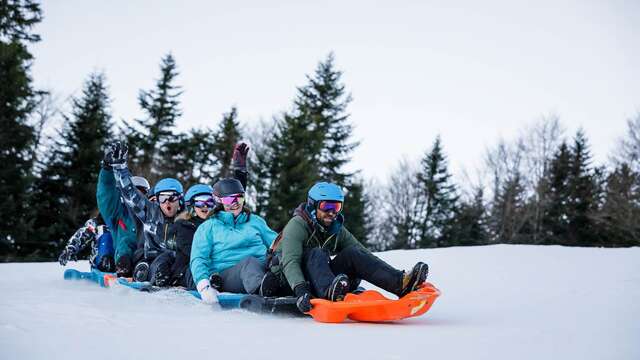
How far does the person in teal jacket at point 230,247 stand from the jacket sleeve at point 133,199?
1.51m

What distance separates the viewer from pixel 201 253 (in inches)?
185

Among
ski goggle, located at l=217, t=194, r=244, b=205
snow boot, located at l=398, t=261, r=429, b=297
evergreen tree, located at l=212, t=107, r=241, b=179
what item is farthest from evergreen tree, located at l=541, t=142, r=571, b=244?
snow boot, located at l=398, t=261, r=429, b=297

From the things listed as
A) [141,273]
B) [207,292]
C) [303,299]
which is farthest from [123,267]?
[303,299]

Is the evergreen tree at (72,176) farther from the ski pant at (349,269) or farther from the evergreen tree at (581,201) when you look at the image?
the evergreen tree at (581,201)

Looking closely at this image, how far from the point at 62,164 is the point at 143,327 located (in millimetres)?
18264

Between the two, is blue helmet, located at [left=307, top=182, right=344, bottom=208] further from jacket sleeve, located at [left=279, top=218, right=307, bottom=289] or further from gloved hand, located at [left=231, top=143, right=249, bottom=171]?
gloved hand, located at [left=231, top=143, right=249, bottom=171]

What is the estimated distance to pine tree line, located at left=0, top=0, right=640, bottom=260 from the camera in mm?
17141

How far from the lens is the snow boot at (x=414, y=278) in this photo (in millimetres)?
3781

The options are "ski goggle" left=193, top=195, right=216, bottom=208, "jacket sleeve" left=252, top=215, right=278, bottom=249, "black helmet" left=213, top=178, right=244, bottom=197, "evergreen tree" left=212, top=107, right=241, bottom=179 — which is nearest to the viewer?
"black helmet" left=213, top=178, right=244, bottom=197

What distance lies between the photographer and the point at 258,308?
4047mm

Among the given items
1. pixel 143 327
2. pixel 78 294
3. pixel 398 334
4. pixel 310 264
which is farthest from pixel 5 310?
pixel 398 334

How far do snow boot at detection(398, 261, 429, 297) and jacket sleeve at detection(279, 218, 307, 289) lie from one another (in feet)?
2.43

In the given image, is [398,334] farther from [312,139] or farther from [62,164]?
[312,139]

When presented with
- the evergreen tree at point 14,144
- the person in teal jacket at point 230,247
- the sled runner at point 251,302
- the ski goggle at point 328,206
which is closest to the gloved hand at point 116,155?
the sled runner at point 251,302
